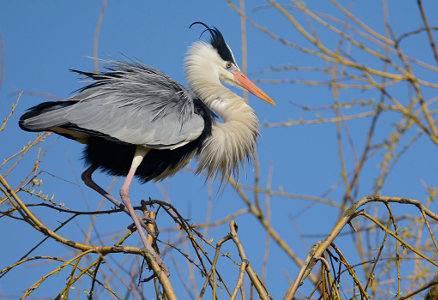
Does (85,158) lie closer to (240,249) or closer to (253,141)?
(253,141)

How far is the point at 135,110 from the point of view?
4254 mm

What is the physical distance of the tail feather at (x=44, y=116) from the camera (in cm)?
363

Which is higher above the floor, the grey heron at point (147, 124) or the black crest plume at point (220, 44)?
the black crest plume at point (220, 44)

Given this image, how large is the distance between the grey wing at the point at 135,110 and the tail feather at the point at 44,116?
0.05m

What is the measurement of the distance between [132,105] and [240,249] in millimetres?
2303

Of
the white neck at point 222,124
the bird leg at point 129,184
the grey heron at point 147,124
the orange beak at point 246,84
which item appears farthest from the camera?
the orange beak at point 246,84

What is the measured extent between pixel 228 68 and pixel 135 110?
4.50 ft

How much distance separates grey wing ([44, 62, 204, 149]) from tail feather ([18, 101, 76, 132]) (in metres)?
0.05

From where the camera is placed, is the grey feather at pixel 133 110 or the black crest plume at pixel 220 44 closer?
the grey feather at pixel 133 110

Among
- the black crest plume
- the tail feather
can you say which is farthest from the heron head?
the tail feather

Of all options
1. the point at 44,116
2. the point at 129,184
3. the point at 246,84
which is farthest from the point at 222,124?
the point at 44,116

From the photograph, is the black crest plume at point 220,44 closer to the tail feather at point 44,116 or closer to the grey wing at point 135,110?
the grey wing at point 135,110

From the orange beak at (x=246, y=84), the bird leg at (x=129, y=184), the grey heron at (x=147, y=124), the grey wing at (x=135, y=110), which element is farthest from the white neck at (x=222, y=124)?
the bird leg at (x=129, y=184)

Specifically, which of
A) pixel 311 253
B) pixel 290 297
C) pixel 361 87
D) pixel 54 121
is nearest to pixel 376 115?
pixel 361 87
